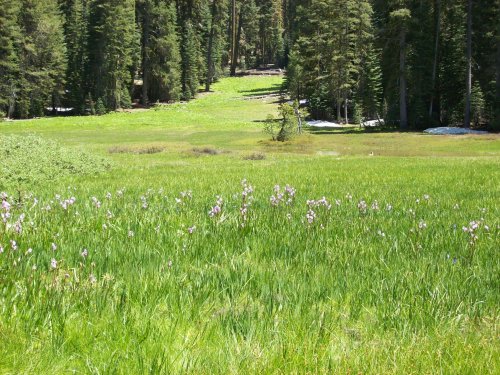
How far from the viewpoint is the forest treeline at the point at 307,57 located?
55.6m

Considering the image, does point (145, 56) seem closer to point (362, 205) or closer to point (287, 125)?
point (287, 125)

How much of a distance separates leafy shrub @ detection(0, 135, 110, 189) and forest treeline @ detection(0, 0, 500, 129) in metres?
43.4

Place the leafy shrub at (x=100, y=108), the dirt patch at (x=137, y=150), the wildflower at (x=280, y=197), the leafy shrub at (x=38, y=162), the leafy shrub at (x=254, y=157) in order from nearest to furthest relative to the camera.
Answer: the wildflower at (x=280, y=197) < the leafy shrub at (x=38, y=162) < the leafy shrub at (x=254, y=157) < the dirt patch at (x=137, y=150) < the leafy shrub at (x=100, y=108)

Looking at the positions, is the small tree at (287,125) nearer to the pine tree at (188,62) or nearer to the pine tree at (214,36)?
the pine tree at (188,62)

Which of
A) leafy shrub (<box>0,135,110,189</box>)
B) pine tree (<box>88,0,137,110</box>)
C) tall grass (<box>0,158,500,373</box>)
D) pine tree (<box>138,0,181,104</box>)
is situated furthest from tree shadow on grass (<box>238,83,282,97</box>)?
tall grass (<box>0,158,500,373</box>)

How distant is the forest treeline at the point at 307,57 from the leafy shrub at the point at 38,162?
142 feet

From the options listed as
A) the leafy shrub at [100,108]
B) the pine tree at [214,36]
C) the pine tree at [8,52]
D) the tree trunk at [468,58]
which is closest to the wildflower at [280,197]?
the tree trunk at [468,58]

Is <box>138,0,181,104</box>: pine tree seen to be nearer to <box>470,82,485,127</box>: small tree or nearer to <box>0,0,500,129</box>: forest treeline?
<box>0,0,500,129</box>: forest treeline

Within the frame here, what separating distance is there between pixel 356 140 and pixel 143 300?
142 feet

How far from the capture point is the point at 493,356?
101 inches

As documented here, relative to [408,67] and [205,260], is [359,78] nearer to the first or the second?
[408,67]

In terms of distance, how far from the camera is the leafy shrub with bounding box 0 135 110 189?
1531cm

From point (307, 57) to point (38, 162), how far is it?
67.2 metres

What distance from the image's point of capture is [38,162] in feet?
60.0
